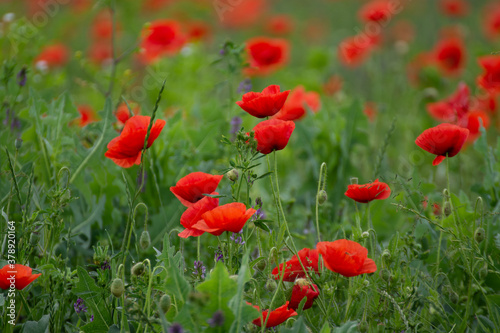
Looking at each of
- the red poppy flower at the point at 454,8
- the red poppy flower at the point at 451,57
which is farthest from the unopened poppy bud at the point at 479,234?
the red poppy flower at the point at 454,8

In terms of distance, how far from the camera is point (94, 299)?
1156 millimetres

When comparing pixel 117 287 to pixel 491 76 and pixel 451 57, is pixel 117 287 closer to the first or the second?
pixel 491 76

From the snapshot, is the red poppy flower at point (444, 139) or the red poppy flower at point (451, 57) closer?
the red poppy flower at point (444, 139)

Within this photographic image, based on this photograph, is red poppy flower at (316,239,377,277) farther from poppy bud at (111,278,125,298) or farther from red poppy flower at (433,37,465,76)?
red poppy flower at (433,37,465,76)

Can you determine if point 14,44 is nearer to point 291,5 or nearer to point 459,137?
point 459,137

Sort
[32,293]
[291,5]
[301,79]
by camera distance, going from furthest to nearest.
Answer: [291,5] < [301,79] < [32,293]

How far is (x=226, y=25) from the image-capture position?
19.4 feet

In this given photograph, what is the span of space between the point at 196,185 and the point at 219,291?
0.85 feet

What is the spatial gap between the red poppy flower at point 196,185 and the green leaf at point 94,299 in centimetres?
28

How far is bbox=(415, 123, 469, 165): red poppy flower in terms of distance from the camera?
1.10 metres

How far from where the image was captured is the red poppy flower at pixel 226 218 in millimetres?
941

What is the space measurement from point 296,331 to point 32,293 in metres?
0.77

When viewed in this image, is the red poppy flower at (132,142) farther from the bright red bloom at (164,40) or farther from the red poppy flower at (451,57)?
the red poppy flower at (451,57)

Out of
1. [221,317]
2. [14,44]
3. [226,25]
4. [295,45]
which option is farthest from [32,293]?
[295,45]
